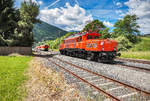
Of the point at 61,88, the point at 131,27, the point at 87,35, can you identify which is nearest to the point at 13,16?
the point at 87,35

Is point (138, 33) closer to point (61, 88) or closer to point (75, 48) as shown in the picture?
point (75, 48)

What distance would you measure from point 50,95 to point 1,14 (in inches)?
841

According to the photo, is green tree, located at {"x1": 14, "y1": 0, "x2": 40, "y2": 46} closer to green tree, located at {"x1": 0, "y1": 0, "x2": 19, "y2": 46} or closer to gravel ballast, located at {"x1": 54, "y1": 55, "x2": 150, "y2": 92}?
green tree, located at {"x1": 0, "y1": 0, "x2": 19, "y2": 46}

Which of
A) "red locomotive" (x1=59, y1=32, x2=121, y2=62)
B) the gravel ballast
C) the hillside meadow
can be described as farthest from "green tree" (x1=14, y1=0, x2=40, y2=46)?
the hillside meadow

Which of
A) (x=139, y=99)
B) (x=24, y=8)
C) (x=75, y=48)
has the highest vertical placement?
(x=24, y=8)

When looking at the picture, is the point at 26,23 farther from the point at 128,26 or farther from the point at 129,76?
the point at 128,26

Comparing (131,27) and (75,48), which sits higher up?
(131,27)

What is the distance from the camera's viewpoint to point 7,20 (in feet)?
67.8

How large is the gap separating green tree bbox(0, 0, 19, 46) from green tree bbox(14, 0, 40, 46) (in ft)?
4.98

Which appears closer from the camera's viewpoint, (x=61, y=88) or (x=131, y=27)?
(x=61, y=88)

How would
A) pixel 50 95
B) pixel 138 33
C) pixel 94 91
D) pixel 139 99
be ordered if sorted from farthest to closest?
1. pixel 138 33
2. pixel 94 91
3. pixel 50 95
4. pixel 139 99

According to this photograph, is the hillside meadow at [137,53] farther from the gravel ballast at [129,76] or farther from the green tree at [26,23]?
the green tree at [26,23]

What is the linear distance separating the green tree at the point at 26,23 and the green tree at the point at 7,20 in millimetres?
1519

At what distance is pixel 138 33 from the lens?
4622 cm
